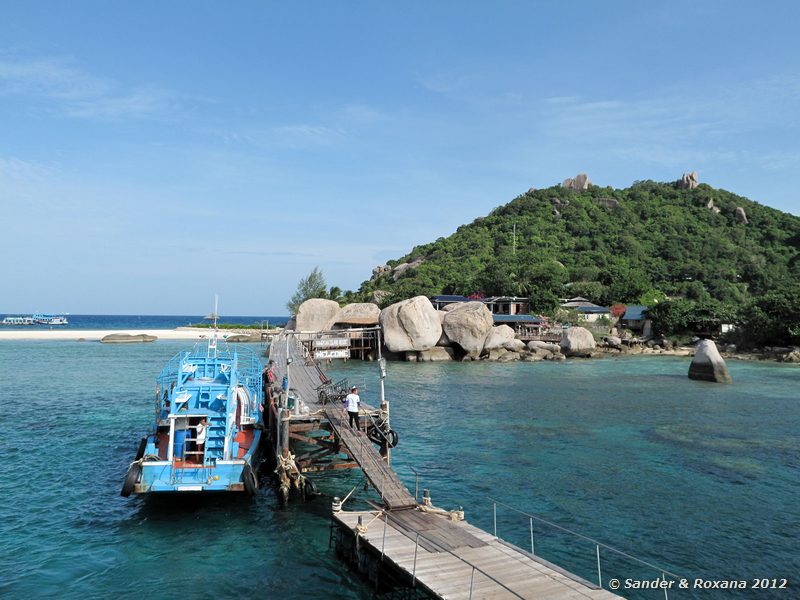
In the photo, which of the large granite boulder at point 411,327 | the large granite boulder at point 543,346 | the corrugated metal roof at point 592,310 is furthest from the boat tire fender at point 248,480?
the corrugated metal roof at point 592,310

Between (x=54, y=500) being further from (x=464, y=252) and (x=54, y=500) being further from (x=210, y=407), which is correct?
(x=464, y=252)

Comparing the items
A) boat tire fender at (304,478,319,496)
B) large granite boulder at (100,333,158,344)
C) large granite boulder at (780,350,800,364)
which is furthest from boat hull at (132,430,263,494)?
large granite boulder at (100,333,158,344)

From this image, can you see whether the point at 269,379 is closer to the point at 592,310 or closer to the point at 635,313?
the point at 592,310

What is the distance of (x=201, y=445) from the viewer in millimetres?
18578

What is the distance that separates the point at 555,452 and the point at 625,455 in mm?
2781

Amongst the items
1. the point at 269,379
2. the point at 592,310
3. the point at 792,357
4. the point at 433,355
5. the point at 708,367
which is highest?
the point at 592,310

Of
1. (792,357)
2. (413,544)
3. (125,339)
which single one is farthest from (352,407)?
(125,339)

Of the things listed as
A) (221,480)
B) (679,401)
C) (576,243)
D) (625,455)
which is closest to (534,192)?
(576,243)

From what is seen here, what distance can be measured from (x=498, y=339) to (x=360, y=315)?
1612 centimetres

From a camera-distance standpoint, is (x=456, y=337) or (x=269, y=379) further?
(x=456, y=337)

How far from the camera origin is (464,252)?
116 meters

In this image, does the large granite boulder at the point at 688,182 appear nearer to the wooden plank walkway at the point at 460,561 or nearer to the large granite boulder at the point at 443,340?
the large granite boulder at the point at 443,340

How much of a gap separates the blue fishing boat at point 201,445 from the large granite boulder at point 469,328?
38721 millimetres

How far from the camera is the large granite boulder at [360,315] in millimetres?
65125
